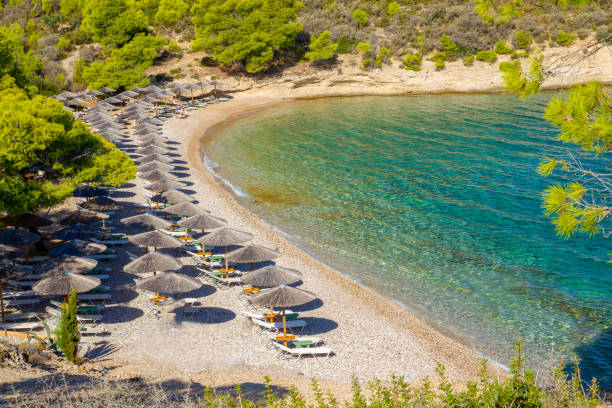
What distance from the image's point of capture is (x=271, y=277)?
17.5m

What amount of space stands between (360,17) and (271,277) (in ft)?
216

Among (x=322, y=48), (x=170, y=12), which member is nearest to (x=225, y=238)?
(x=322, y=48)

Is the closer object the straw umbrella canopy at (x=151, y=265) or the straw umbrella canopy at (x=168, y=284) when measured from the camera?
the straw umbrella canopy at (x=168, y=284)

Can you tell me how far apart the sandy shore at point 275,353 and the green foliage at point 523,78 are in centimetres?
940

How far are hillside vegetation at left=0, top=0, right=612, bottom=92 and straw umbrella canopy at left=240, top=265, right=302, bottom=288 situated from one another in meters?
45.5

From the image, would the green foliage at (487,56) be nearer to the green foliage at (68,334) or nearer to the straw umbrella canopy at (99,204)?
the straw umbrella canopy at (99,204)

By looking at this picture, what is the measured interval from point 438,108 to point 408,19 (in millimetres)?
24340

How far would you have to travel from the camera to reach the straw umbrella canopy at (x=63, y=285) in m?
16.1

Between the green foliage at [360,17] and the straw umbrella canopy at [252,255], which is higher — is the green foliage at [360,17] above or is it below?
above

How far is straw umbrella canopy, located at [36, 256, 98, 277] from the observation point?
17.1 metres

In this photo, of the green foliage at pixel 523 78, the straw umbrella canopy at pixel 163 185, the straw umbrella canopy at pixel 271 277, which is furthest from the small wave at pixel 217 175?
the green foliage at pixel 523 78

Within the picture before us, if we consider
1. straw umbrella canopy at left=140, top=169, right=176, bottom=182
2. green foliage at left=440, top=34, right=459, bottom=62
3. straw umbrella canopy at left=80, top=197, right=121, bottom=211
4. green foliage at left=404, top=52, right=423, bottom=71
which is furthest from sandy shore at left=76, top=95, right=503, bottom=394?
green foliage at left=440, top=34, right=459, bottom=62

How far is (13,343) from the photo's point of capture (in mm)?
14234

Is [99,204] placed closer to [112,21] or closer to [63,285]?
[63,285]
